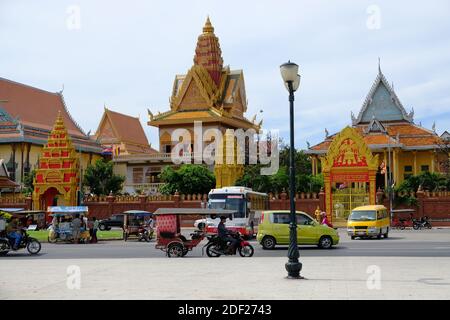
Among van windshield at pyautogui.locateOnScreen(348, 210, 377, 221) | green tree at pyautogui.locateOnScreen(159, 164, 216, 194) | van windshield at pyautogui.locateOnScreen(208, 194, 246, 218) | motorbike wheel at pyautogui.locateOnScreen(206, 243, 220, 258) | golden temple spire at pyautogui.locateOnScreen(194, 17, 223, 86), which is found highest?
golden temple spire at pyautogui.locateOnScreen(194, 17, 223, 86)

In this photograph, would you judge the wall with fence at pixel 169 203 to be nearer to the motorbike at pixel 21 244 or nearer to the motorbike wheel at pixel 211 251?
the motorbike at pixel 21 244

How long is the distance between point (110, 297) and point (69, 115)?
228 ft

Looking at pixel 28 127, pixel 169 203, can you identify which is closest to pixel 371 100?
pixel 169 203

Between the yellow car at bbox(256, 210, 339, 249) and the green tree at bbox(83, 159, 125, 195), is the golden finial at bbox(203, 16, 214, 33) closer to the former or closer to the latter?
the green tree at bbox(83, 159, 125, 195)

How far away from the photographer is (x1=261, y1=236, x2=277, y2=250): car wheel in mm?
23469

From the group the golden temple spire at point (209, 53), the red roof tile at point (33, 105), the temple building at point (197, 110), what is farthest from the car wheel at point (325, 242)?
the red roof tile at point (33, 105)

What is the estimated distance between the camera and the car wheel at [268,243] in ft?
77.0

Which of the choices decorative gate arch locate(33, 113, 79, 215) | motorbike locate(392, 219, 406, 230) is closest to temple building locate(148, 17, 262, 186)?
decorative gate arch locate(33, 113, 79, 215)

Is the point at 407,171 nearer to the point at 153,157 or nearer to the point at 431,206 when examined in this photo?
the point at 431,206

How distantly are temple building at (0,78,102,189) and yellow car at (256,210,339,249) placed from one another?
4594cm

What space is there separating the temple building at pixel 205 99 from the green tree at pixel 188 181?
37.6ft

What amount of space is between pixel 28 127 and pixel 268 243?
4825 centimetres

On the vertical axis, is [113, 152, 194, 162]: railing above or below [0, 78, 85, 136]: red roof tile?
below
